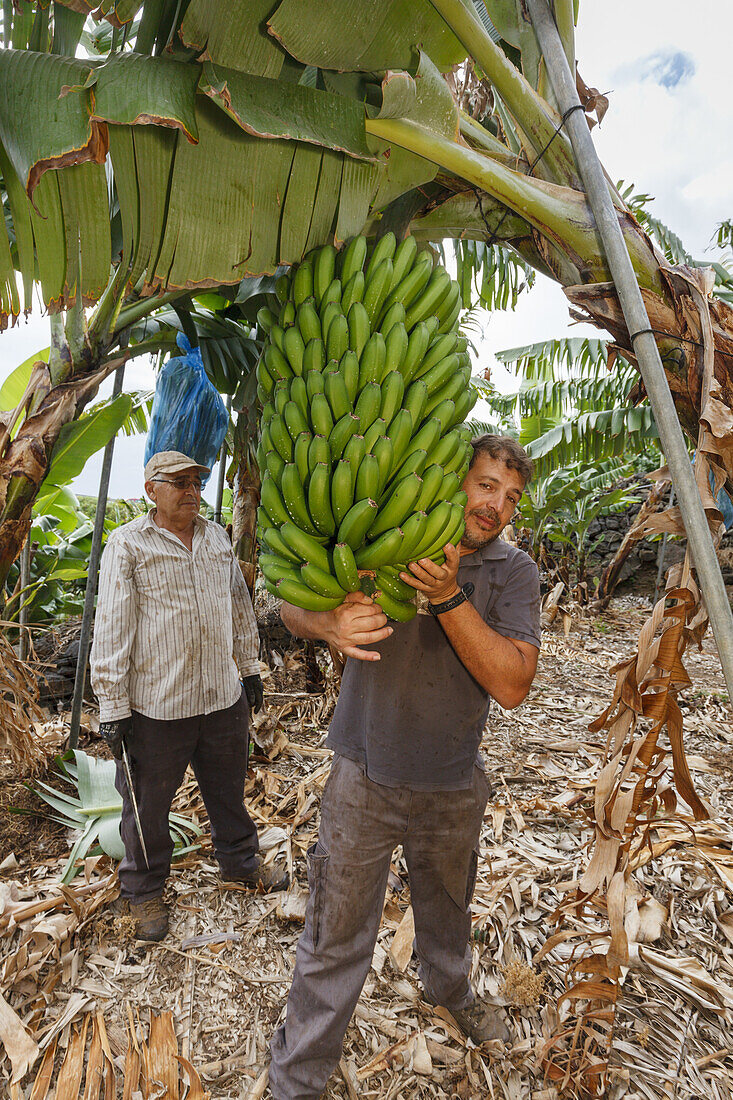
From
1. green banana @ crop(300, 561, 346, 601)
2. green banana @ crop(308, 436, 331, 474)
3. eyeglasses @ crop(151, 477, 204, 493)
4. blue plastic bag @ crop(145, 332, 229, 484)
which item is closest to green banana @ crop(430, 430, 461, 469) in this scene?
green banana @ crop(308, 436, 331, 474)

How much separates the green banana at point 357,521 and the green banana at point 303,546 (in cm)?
5

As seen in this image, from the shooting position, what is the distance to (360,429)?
1.15 metres

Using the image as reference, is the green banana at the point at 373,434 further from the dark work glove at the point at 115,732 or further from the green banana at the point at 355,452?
the dark work glove at the point at 115,732

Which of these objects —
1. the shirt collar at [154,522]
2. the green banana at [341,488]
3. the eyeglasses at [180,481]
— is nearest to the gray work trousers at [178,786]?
the shirt collar at [154,522]

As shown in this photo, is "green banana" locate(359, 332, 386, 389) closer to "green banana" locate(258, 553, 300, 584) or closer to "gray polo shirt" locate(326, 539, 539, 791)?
"green banana" locate(258, 553, 300, 584)

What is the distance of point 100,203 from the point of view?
4.28ft

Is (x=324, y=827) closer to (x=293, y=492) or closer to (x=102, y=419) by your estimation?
(x=293, y=492)

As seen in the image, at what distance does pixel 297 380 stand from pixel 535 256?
0.70 metres

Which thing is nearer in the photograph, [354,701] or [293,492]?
[293,492]

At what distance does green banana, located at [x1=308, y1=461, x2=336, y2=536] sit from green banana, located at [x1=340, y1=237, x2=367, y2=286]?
1.36ft

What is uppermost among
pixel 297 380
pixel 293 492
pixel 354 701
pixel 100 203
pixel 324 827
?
pixel 100 203

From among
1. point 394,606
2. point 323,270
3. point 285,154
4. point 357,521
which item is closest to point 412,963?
point 394,606

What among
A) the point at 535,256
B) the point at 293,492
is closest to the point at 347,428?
the point at 293,492

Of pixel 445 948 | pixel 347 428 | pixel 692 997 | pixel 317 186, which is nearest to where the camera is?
pixel 347 428
